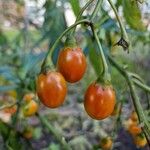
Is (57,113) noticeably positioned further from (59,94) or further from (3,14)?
(59,94)

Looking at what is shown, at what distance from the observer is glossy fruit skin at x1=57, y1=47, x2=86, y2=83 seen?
0.95 metres

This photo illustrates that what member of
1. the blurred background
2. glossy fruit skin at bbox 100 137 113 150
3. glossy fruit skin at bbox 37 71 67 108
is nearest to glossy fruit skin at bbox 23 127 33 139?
the blurred background

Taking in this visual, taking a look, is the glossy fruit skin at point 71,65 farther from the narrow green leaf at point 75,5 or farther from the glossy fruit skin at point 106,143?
the glossy fruit skin at point 106,143

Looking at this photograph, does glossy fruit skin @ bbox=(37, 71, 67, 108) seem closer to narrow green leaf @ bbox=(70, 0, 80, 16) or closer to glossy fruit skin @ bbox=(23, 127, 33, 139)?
narrow green leaf @ bbox=(70, 0, 80, 16)

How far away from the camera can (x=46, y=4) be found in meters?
1.81

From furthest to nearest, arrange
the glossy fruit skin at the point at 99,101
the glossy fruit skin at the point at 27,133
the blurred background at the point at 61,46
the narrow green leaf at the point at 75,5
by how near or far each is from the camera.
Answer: the glossy fruit skin at the point at 27,133 → the blurred background at the point at 61,46 → the narrow green leaf at the point at 75,5 → the glossy fruit skin at the point at 99,101

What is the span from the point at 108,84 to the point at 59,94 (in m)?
0.09

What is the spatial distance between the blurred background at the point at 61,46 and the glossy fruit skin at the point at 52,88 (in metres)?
0.21

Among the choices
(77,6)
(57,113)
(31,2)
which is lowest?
(57,113)

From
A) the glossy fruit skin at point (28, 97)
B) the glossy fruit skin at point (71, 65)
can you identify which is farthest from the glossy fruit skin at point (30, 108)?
the glossy fruit skin at point (71, 65)

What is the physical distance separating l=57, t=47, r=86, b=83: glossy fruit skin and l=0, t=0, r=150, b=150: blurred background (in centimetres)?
17

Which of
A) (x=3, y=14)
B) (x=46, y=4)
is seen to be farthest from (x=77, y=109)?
(x=46, y=4)

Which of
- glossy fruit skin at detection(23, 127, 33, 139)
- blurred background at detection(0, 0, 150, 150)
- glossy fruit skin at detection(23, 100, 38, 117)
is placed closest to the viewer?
blurred background at detection(0, 0, 150, 150)

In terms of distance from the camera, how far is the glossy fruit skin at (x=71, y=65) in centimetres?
95
